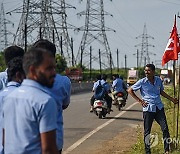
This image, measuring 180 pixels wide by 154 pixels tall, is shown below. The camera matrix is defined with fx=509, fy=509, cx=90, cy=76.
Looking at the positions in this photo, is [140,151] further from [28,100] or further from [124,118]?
[124,118]

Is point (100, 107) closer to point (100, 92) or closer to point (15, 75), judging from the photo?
Result: point (100, 92)

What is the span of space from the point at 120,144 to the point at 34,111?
25.9ft

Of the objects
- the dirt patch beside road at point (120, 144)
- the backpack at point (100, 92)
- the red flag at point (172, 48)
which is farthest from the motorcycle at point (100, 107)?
the red flag at point (172, 48)

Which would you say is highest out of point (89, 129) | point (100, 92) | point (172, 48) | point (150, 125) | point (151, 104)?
point (172, 48)

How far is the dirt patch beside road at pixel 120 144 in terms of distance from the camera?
10592 millimetres

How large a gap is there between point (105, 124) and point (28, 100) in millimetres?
12572

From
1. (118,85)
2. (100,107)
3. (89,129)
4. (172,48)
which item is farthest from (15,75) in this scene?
(118,85)

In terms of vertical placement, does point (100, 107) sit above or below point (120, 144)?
above

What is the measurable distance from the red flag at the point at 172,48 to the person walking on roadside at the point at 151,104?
2.84 feet

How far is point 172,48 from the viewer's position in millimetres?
10430

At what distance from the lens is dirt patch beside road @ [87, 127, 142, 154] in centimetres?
1059

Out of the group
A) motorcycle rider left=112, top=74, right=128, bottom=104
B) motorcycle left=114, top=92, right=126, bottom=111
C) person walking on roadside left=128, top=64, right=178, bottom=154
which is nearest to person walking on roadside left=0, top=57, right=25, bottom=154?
person walking on roadside left=128, top=64, right=178, bottom=154

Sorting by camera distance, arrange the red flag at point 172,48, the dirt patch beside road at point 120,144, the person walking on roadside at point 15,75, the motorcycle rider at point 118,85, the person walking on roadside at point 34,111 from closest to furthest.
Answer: the person walking on roadside at point 34,111 → the person walking on roadside at point 15,75 → the red flag at point 172,48 → the dirt patch beside road at point 120,144 → the motorcycle rider at point 118,85

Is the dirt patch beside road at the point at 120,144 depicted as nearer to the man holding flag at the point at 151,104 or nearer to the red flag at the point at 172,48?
the man holding flag at the point at 151,104
